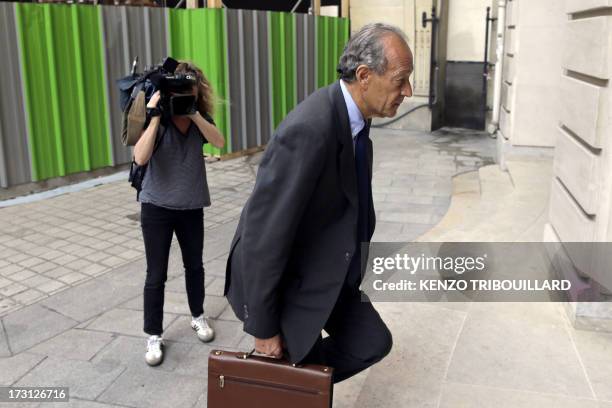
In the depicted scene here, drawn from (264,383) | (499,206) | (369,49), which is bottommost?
(499,206)

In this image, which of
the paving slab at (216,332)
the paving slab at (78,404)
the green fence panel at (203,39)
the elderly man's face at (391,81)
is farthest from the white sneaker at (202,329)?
the green fence panel at (203,39)

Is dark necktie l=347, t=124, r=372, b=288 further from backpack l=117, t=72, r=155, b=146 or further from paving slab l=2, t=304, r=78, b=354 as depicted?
paving slab l=2, t=304, r=78, b=354

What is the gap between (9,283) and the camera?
17.2 feet

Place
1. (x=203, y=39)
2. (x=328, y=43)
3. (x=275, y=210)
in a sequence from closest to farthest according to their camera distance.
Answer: (x=275, y=210) < (x=203, y=39) < (x=328, y=43)

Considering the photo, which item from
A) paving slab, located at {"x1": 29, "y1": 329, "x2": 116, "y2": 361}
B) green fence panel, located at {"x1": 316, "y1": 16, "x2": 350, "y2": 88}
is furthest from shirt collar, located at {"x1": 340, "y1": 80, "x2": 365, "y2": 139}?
green fence panel, located at {"x1": 316, "y1": 16, "x2": 350, "y2": 88}

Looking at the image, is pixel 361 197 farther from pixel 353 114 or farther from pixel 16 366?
pixel 16 366

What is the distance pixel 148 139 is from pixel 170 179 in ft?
0.90

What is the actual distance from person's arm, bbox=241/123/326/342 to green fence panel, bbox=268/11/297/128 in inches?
358

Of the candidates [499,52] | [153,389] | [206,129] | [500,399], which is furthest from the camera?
[499,52]

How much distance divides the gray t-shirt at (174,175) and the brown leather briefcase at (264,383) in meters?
1.45

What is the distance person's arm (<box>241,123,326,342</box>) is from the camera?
2.23 meters

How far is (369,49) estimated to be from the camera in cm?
230

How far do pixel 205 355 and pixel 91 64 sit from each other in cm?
561

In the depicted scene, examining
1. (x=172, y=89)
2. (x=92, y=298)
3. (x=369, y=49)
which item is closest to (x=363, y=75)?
(x=369, y=49)
